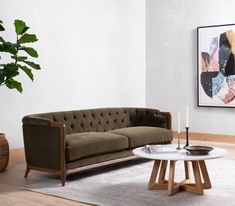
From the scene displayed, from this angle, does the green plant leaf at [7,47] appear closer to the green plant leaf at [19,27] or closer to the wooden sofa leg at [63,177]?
the green plant leaf at [19,27]

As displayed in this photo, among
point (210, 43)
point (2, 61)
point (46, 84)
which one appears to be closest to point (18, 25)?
point (2, 61)

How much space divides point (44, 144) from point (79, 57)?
3.03m

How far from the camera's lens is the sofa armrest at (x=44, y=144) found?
474 cm

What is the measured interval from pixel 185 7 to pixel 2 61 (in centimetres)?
378

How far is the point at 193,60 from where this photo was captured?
329 inches

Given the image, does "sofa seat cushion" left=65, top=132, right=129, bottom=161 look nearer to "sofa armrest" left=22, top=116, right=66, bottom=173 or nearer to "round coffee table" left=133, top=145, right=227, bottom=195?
"sofa armrest" left=22, top=116, right=66, bottom=173

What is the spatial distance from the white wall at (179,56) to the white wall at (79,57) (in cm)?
24

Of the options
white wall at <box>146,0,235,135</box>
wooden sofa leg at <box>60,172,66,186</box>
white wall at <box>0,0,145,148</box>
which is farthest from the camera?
white wall at <box>146,0,235,135</box>

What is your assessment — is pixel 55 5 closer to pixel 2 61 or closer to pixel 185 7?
pixel 2 61

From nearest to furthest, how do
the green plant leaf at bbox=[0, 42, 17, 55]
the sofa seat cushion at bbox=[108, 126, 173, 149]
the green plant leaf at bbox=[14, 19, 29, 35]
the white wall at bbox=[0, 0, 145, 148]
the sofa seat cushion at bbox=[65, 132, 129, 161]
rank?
1. the sofa seat cushion at bbox=[65, 132, 129, 161]
2. the green plant leaf at bbox=[0, 42, 17, 55]
3. the green plant leaf at bbox=[14, 19, 29, 35]
4. the sofa seat cushion at bbox=[108, 126, 173, 149]
5. the white wall at bbox=[0, 0, 145, 148]

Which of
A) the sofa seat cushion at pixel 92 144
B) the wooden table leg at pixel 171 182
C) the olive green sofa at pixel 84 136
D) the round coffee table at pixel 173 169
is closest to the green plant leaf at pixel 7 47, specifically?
the olive green sofa at pixel 84 136

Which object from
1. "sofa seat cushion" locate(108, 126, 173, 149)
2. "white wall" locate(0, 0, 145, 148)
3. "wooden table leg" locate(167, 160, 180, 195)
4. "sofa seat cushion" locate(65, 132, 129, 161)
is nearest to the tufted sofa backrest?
"sofa seat cushion" locate(108, 126, 173, 149)

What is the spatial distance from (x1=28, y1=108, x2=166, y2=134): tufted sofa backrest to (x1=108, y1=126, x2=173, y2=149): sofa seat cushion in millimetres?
272

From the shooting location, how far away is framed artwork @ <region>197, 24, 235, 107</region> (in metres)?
7.78
